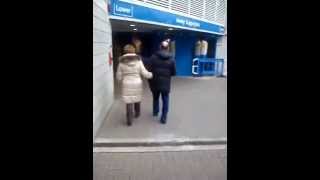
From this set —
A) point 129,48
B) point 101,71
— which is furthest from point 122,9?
point 129,48

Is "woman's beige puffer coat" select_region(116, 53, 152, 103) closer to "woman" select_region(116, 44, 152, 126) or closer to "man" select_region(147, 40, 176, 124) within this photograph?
"woman" select_region(116, 44, 152, 126)

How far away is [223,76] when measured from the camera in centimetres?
1568

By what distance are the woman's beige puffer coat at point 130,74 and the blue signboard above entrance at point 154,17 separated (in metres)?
1.86

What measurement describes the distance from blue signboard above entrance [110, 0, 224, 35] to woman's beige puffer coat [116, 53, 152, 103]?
1.86m

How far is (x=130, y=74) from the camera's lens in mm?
5629

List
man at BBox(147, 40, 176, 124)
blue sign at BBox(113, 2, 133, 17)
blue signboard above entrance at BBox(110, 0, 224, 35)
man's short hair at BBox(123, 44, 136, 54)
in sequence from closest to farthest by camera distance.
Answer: man's short hair at BBox(123, 44, 136, 54) → man at BBox(147, 40, 176, 124) → blue sign at BBox(113, 2, 133, 17) → blue signboard above entrance at BBox(110, 0, 224, 35)

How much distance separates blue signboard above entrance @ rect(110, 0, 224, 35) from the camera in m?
7.21

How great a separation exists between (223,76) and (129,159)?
39.3ft

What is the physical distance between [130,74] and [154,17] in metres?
4.27

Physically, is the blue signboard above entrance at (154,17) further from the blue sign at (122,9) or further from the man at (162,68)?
the man at (162,68)

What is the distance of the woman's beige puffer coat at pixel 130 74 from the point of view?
18.4 ft

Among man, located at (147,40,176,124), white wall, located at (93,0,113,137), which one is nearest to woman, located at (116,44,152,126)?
man, located at (147,40,176,124)
